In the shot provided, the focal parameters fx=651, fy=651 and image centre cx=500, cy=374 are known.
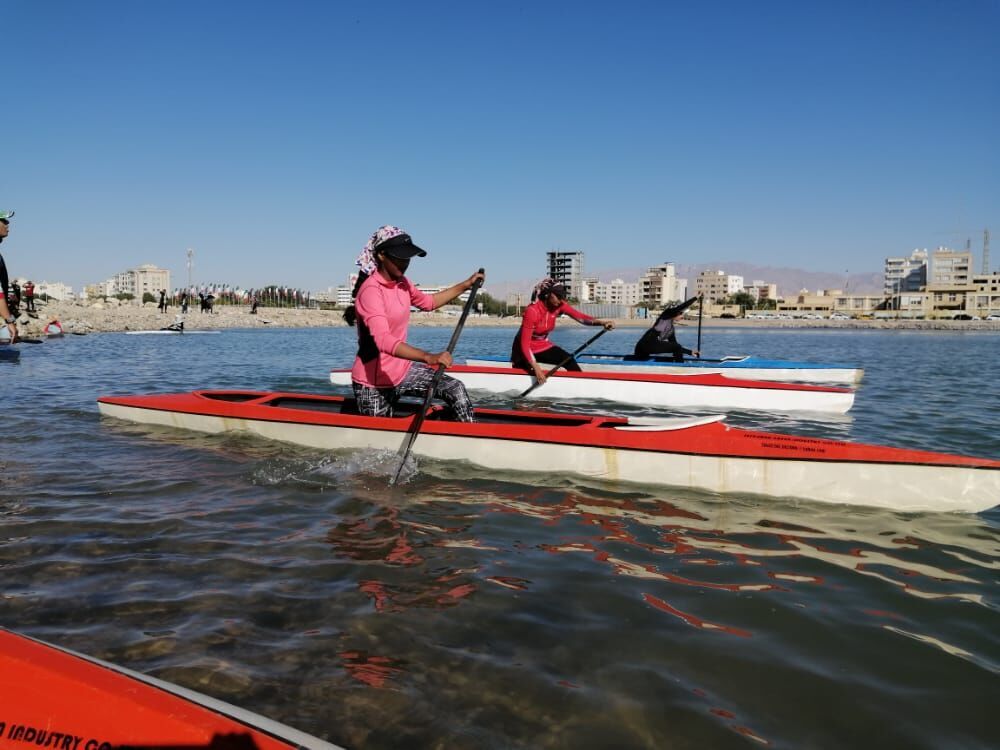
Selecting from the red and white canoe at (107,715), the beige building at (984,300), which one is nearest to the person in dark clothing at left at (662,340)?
the red and white canoe at (107,715)

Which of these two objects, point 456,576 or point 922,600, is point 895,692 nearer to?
point 922,600

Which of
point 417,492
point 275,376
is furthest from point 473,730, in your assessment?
point 275,376

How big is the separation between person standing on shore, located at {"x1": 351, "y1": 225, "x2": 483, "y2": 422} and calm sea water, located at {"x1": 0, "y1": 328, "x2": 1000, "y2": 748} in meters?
0.81

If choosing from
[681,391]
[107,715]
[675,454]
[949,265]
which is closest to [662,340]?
[681,391]

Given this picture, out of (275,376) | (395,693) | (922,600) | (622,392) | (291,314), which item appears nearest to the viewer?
(395,693)

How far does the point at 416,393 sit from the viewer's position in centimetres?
701

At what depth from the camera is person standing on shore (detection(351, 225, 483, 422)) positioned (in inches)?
243

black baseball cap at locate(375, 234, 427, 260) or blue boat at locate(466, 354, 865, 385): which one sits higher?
black baseball cap at locate(375, 234, 427, 260)

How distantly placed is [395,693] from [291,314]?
282 feet

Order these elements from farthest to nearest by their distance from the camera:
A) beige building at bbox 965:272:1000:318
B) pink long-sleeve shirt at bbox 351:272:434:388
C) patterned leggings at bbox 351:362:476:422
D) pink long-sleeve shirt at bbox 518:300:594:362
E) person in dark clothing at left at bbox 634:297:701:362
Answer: beige building at bbox 965:272:1000:318
person in dark clothing at left at bbox 634:297:701:362
pink long-sleeve shirt at bbox 518:300:594:362
patterned leggings at bbox 351:362:476:422
pink long-sleeve shirt at bbox 351:272:434:388

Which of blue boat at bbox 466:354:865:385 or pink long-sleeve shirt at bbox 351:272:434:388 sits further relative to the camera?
blue boat at bbox 466:354:865:385

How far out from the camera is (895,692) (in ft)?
9.36

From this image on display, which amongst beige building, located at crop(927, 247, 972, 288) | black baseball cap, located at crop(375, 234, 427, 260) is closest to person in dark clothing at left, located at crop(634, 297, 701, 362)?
black baseball cap, located at crop(375, 234, 427, 260)

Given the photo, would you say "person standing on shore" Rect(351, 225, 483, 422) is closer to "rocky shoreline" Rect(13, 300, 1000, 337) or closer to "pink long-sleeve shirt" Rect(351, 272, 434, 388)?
"pink long-sleeve shirt" Rect(351, 272, 434, 388)
